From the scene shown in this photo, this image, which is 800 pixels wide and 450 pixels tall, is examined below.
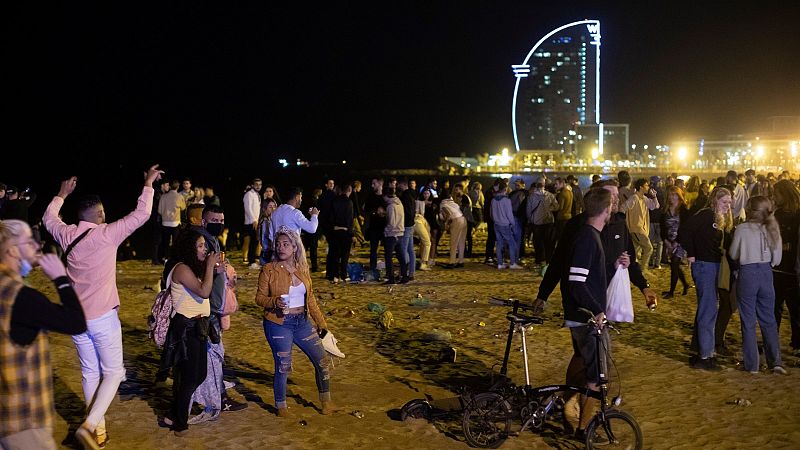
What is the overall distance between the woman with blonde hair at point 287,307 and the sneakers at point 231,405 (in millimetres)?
569

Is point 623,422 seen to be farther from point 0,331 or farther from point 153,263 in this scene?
point 153,263

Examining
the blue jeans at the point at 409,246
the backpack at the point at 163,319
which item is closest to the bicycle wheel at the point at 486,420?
the backpack at the point at 163,319

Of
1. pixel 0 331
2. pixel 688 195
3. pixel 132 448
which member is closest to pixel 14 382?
pixel 0 331

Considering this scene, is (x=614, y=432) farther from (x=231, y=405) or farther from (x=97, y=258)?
(x=97, y=258)

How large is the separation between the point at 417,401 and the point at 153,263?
1117 cm

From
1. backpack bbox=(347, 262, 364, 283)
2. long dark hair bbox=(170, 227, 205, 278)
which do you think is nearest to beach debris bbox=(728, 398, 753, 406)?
long dark hair bbox=(170, 227, 205, 278)

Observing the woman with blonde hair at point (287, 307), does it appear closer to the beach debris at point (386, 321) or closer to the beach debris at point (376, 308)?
the beach debris at point (386, 321)

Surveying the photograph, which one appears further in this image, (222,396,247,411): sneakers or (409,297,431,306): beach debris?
(409,297,431,306): beach debris

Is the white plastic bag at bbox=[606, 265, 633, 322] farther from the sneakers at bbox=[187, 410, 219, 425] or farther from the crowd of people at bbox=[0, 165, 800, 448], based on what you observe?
the sneakers at bbox=[187, 410, 219, 425]

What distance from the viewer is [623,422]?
5.68 m

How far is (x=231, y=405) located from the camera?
693cm

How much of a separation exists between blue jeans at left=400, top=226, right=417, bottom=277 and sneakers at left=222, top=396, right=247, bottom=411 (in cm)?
669

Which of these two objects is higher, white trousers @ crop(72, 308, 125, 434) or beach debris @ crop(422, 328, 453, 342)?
white trousers @ crop(72, 308, 125, 434)

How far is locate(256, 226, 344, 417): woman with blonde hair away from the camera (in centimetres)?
638
